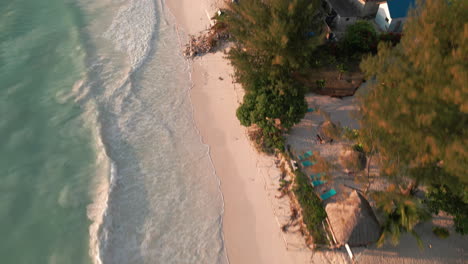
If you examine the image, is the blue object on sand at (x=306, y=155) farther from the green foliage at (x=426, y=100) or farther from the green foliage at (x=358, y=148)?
the green foliage at (x=426, y=100)

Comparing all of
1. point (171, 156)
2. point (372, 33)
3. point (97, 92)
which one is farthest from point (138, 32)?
point (372, 33)

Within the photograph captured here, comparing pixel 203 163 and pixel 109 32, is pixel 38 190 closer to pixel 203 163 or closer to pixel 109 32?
pixel 203 163

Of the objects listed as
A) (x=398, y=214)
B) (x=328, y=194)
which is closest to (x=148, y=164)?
(x=328, y=194)

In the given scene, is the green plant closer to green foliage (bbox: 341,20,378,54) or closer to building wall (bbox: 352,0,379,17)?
green foliage (bbox: 341,20,378,54)

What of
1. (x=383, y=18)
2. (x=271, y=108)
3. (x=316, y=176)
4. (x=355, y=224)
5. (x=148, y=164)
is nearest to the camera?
(x=355, y=224)

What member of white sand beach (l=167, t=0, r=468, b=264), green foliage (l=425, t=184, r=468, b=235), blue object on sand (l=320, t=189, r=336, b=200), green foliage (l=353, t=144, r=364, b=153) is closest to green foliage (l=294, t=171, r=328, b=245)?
blue object on sand (l=320, t=189, r=336, b=200)

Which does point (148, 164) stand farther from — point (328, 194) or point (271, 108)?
point (328, 194)
